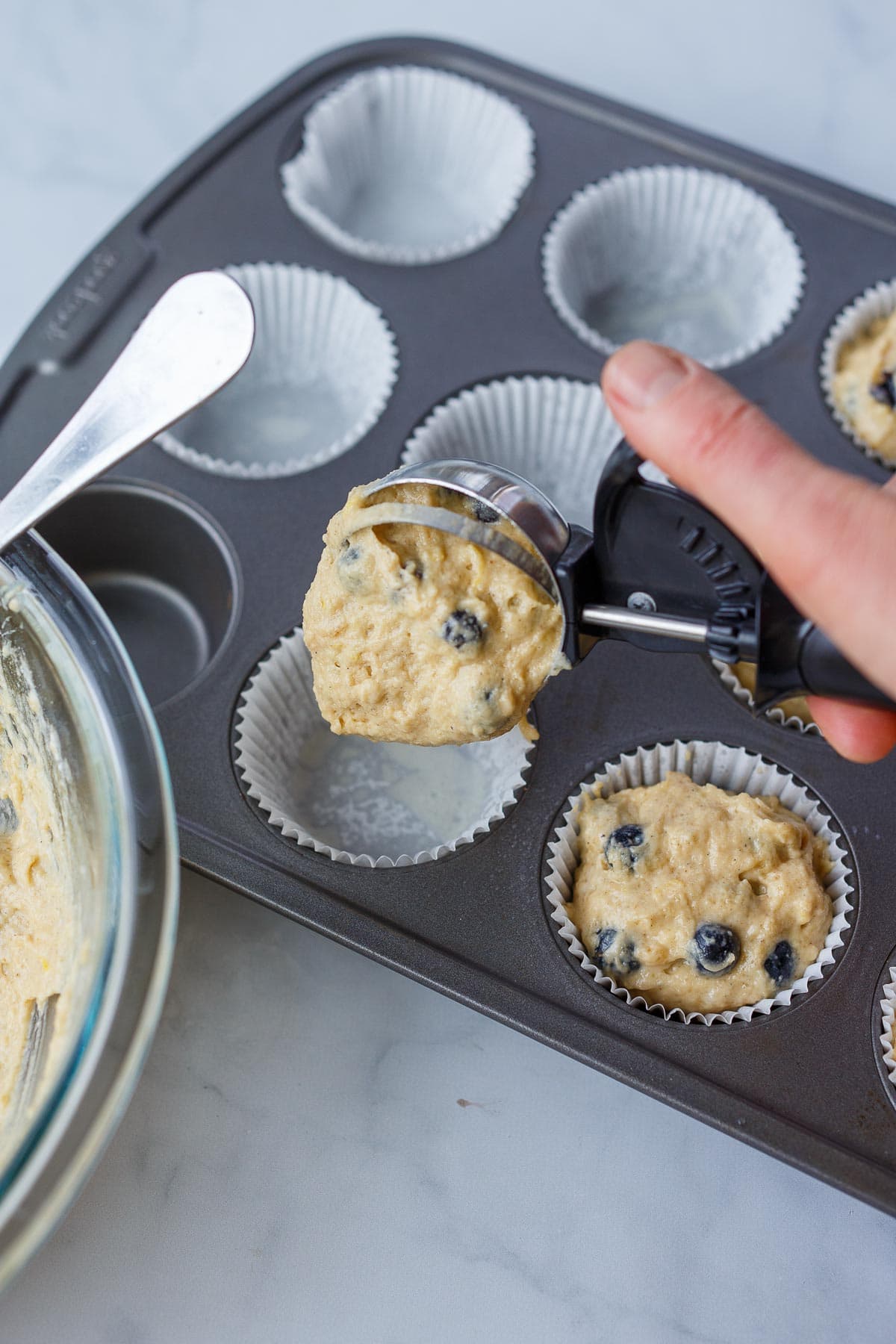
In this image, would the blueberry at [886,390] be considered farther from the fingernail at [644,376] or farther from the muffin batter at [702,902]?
the fingernail at [644,376]

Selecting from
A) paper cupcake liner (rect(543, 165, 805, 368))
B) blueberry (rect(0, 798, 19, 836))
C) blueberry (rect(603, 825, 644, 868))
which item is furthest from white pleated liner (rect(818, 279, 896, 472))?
blueberry (rect(0, 798, 19, 836))

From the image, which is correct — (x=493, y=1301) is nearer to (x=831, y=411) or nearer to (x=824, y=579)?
(x=824, y=579)

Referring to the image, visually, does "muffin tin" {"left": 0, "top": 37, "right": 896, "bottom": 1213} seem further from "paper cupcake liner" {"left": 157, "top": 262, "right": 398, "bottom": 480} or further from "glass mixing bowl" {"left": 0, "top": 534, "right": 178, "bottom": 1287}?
"glass mixing bowl" {"left": 0, "top": 534, "right": 178, "bottom": 1287}

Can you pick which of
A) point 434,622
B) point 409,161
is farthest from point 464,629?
point 409,161

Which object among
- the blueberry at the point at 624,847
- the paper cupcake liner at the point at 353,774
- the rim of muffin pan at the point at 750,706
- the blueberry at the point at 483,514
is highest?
the blueberry at the point at 483,514

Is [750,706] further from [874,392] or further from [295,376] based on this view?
[295,376]

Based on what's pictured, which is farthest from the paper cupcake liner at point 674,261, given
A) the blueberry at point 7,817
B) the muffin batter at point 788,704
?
the blueberry at point 7,817
